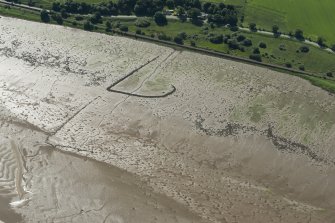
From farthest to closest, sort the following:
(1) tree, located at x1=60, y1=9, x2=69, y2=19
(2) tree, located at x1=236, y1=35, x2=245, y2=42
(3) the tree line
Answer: (3) the tree line → (1) tree, located at x1=60, y1=9, x2=69, y2=19 → (2) tree, located at x1=236, y1=35, x2=245, y2=42

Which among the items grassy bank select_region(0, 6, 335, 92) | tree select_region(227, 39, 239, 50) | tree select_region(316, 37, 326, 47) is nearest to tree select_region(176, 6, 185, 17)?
grassy bank select_region(0, 6, 335, 92)

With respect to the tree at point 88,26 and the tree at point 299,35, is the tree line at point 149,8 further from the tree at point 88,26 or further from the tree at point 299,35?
the tree at point 299,35

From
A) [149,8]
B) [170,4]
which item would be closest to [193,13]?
[170,4]

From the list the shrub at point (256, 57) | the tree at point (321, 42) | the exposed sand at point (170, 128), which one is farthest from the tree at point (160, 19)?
the tree at point (321, 42)

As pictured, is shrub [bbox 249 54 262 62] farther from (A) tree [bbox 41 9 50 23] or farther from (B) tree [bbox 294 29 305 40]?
(A) tree [bbox 41 9 50 23]

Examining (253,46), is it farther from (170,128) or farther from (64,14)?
(64,14)

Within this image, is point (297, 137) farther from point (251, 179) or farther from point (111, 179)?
point (111, 179)
